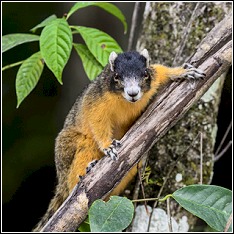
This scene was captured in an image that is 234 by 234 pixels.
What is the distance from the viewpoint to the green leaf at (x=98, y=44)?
3.12 m

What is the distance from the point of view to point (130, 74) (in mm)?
2816

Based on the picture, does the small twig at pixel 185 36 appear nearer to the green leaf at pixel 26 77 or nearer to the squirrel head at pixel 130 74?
the squirrel head at pixel 130 74

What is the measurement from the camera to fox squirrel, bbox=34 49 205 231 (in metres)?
2.84

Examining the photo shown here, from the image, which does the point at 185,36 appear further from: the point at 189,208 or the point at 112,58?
the point at 189,208

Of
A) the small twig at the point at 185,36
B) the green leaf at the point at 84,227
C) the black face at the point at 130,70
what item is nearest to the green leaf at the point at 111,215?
the green leaf at the point at 84,227

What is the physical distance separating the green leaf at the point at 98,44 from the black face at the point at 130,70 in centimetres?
25

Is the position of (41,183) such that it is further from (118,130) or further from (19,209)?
(118,130)

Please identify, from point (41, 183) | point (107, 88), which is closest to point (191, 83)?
point (107, 88)

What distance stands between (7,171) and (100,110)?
5.90ft

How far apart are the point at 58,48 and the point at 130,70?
412mm

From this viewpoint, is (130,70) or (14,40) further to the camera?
(14,40)

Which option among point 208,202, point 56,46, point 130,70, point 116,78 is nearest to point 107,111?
point 116,78

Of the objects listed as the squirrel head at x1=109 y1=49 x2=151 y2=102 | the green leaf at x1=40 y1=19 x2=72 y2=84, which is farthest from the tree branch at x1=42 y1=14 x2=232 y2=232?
the green leaf at x1=40 y1=19 x2=72 y2=84

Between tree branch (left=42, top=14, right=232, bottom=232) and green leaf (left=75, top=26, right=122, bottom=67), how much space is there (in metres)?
0.44
